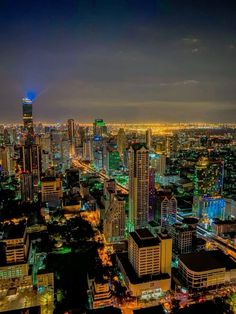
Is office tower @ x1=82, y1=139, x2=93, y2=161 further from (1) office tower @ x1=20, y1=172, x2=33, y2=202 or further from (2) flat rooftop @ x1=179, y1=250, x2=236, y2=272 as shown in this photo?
(2) flat rooftop @ x1=179, y1=250, x2=236, y2=272

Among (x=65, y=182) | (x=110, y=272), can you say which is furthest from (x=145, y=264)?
(x=65, y=182)

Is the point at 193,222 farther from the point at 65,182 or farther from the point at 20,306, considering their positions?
the point at 65,182

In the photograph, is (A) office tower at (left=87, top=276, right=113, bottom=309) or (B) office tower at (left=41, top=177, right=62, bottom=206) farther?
(B) office tower at (left=41, top=177, right=62, bottom=206)

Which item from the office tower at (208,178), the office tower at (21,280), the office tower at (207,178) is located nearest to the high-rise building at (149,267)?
the office tower at (21,280)

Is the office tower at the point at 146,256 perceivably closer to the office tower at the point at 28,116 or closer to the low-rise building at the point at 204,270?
the low-rise building at the point at 204,270

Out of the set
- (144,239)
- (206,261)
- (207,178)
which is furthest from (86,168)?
(206,261)

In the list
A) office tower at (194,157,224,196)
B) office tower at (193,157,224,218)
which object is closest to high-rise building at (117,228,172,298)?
office tower at (193,157,224,218)
